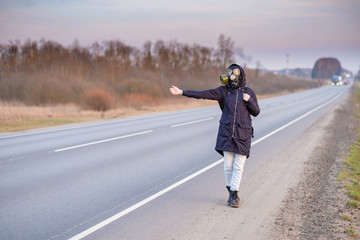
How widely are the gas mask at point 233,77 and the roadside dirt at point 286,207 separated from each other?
1.85 meters

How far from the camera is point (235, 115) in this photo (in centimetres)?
545

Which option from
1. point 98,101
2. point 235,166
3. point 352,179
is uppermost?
point 235,166

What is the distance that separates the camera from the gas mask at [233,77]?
5.36 metres

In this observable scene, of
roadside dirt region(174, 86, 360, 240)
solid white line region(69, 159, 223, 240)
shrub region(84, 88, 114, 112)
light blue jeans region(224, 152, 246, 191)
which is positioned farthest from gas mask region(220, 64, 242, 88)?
shrub region(84, 88, 114, 112)

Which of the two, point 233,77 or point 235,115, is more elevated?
point 233,77

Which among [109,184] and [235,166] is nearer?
[235,166]

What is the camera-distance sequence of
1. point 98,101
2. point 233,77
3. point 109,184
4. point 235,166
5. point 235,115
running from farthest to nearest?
point 98,101 → point 109,184 → point 235,166 → point 235,115 → point 233,77

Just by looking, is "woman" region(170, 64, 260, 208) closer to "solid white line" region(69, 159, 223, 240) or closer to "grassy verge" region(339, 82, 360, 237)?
"solid white line" region(69, 159, 223, 240)

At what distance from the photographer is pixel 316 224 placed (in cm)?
493

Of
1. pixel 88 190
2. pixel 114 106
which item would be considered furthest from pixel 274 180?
pixel 114 106

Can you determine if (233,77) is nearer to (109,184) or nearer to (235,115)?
(235,115)

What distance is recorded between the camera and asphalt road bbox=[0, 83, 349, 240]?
15.6ft

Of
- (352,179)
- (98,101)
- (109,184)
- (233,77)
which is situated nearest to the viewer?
(233,77)

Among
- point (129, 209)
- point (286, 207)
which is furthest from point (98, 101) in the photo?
point (286, 207)
